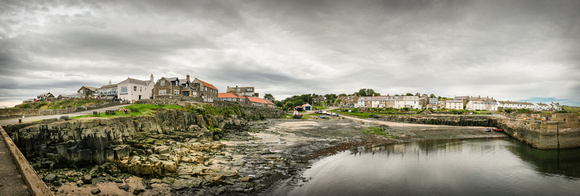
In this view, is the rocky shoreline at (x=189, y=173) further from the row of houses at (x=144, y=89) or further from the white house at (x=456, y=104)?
the white house at (x=456, y=104)

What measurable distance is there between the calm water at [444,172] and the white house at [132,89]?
41.8 metres

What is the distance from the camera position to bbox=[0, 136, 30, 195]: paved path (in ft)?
20.6

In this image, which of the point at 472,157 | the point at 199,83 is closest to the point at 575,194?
the point at 472,157

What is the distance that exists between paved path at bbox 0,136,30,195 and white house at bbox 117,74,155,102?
38.4 m

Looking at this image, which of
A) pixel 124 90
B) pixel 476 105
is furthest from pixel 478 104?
pixel 124 90

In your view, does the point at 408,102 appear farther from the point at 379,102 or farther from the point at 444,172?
the point at 444,172

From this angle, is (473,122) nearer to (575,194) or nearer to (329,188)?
(575,194)

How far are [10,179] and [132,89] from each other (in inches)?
1712

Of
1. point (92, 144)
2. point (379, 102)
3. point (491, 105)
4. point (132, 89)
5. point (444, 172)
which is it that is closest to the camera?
point (92, 144)

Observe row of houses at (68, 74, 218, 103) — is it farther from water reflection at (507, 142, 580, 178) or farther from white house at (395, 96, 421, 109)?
white house at (395, 96, 421, 109)

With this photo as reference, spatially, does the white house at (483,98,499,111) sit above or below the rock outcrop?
above

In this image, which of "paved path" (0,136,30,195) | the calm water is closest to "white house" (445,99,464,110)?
the calm water

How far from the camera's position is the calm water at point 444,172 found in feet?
50.1

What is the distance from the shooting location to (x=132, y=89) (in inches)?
1747
